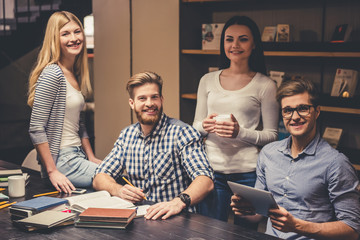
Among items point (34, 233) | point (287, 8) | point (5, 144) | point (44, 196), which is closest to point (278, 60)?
point (287, 8)

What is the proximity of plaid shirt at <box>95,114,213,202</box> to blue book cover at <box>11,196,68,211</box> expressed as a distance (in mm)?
364

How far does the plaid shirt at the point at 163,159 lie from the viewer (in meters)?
2.27

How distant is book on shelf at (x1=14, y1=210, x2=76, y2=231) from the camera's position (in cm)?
174

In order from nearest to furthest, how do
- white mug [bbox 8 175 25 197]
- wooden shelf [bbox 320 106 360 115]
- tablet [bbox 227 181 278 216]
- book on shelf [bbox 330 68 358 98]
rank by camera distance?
tablet [bbox 227 181 278 216], white mug [bbox 8 175 25 197], wooden shelf [bbox 320 106 360 115], book on shelf [bbox 330 68 358 98]

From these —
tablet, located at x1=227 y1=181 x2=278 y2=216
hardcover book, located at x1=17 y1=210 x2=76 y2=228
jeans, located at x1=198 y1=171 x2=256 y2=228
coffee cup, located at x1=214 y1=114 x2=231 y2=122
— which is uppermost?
coffee cup, located at x1=214 y1=114 x2=231 y2=122

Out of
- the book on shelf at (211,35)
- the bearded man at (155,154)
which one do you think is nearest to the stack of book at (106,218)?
the bearded man at (155,154)

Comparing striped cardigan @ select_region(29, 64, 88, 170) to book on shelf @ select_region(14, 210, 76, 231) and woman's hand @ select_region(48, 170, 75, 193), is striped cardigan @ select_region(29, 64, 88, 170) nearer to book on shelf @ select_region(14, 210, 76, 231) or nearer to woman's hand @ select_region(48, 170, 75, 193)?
woman's hand @ select_region(48, 170, 75, 193)

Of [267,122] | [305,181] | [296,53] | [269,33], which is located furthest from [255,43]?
[269,33]

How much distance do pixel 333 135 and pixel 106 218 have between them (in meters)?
2.12

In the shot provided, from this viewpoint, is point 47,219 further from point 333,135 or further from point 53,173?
point 333,135

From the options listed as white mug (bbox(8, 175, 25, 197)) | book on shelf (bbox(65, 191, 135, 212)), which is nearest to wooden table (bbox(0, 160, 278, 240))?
book on shelf (bbox(65, 191, 135, 212))

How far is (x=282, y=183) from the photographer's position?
6.70 feet

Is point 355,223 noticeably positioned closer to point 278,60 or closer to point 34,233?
point 34,233

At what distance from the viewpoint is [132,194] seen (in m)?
2.02
